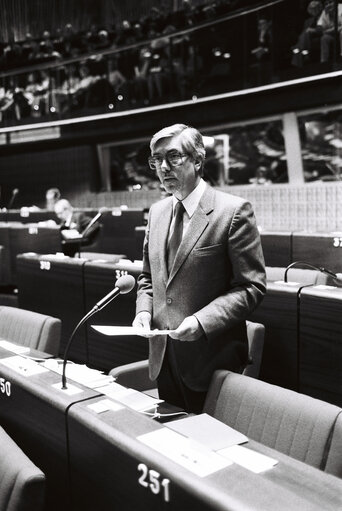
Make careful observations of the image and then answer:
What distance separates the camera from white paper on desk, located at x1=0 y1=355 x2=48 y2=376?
208 centimetres

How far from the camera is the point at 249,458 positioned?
4.53 feet

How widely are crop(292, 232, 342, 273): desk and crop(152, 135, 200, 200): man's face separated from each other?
315 cm

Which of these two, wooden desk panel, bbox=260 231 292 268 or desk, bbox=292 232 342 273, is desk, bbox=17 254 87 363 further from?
desk, bbox=292 232 342 273

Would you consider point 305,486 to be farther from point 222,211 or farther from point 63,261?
point 63,261

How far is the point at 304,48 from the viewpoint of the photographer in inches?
319

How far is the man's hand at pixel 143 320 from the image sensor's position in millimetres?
2074

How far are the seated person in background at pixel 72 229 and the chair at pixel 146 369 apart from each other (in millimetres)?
2669

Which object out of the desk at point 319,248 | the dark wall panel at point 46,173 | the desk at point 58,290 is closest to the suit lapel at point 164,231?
the desk at point 58,290

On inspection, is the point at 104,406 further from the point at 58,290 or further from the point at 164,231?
the point at 58,290

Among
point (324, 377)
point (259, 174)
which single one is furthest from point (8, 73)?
point (324, 377)

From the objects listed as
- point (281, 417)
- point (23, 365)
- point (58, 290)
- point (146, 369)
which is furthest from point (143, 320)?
point (58, 290)

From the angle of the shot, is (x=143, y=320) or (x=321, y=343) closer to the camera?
(x=143, y=320)

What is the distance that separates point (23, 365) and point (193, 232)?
827mm

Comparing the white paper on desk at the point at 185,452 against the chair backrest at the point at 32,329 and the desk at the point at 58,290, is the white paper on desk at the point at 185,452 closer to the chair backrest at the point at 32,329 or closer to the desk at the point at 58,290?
the chair backrest at the point at 32,329
